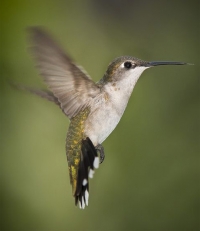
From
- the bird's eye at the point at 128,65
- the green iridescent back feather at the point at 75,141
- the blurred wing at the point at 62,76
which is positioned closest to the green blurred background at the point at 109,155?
the green iridescent back feather at the point at 75,141

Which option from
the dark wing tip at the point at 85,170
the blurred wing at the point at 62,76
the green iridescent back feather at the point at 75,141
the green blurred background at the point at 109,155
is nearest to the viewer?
the blurred wing at the point at 62,76

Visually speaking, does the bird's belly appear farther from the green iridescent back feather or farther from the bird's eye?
the bird's eye

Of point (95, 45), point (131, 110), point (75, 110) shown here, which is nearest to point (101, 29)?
point (95, 45)

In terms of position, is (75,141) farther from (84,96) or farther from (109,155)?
(109,155)

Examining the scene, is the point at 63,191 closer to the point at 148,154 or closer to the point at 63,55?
the point at 148,154

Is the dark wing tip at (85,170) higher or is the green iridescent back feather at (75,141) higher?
the green iridescent back feather at (75,141)

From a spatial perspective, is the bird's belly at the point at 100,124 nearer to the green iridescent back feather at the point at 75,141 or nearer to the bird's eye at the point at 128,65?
the green iridescent back feather at the point at 75,141

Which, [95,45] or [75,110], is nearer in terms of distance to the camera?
[75,110]
